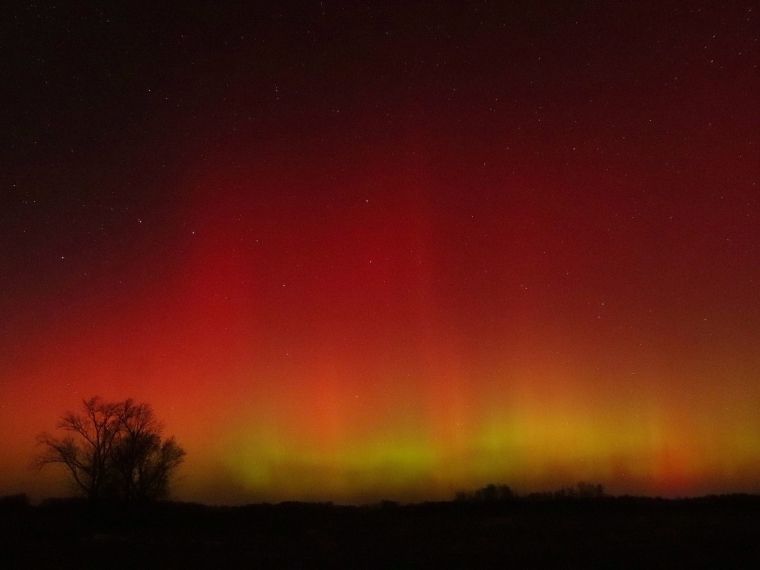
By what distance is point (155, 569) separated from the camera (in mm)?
20734

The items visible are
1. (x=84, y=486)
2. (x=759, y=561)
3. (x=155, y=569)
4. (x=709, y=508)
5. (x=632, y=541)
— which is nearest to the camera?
(x=759, y=561)

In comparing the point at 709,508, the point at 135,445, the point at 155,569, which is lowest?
the point at 155,569

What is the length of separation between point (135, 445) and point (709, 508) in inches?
1623

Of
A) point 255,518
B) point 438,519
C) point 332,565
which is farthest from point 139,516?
point 332,565

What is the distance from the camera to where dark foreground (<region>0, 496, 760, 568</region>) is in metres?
21.1

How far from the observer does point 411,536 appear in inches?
1071

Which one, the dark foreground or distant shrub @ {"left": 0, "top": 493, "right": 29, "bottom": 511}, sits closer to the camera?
the dark foreground

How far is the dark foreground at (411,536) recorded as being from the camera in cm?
2108

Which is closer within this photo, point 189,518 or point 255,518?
point 255,518

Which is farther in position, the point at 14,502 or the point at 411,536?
the point at 14,502

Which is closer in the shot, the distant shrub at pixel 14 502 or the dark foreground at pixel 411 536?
the dark foreground at pixel 411 536

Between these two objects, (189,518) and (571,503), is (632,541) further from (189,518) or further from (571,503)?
(189,518)

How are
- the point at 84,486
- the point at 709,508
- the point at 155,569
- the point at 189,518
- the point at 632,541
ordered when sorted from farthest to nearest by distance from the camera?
the point at 84,486 < the point at 189,518 < the point at 709,508 < the point at 632,541 < the point at 155,569

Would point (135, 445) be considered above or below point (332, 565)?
above
